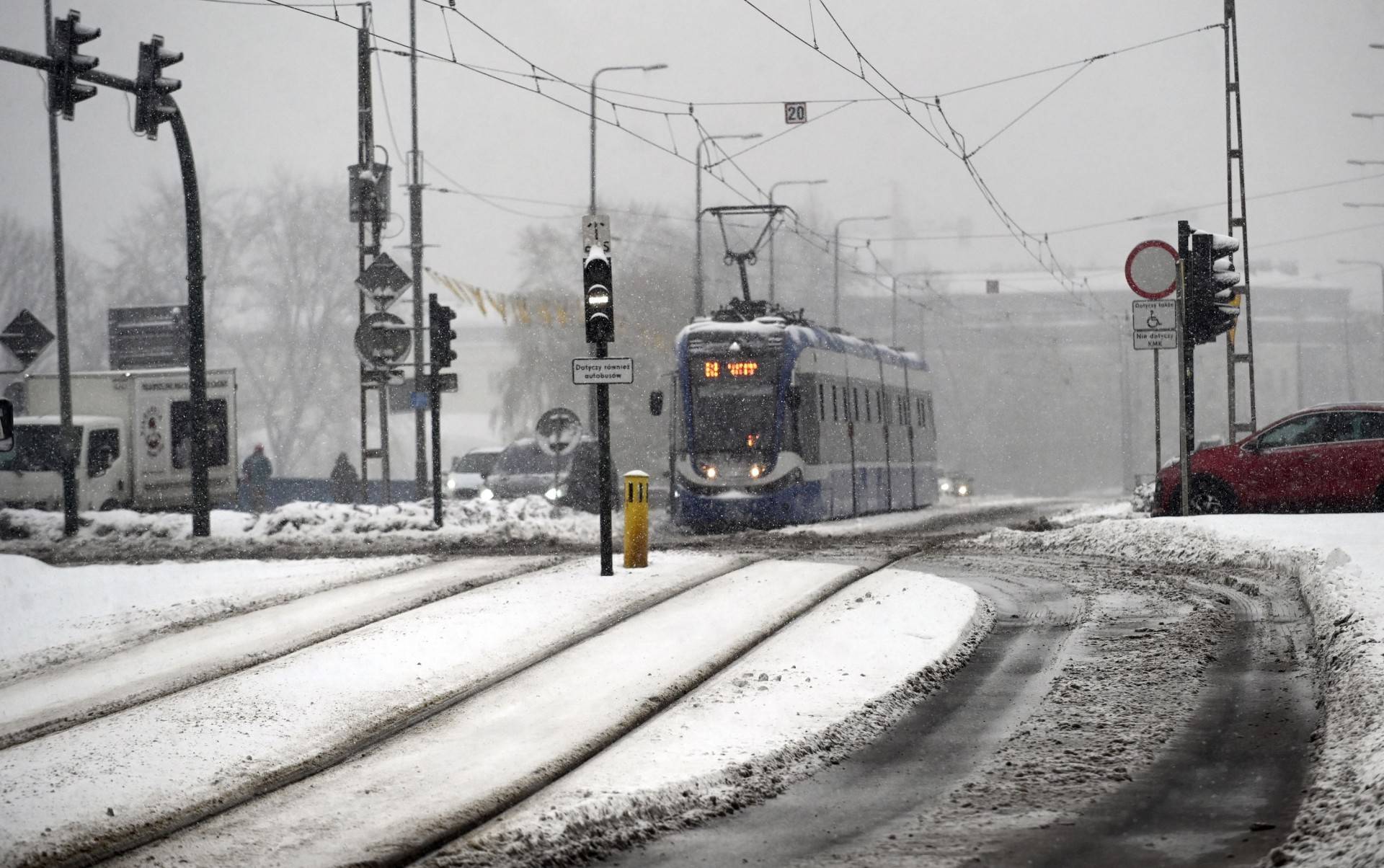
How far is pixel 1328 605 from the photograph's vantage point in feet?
34.1

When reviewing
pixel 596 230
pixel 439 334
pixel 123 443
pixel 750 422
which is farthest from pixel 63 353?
pixel 596 230

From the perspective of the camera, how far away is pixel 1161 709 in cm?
791

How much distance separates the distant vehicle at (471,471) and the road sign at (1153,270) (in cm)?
1958

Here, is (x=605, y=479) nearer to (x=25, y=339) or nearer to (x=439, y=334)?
(x=439, y=334)

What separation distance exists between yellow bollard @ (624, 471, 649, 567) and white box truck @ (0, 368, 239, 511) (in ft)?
50.8

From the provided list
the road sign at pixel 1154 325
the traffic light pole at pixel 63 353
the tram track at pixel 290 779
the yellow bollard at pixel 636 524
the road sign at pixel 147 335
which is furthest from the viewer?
the road sign at pixel 147 335

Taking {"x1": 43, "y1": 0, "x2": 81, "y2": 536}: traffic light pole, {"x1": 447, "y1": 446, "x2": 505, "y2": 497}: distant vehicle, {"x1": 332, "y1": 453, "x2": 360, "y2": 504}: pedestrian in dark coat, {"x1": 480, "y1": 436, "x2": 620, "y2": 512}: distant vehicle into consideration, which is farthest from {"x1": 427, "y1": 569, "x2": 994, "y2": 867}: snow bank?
{"x1": 447, "y1": 446, "x2": 505, "y2": 497}: distant vehicle

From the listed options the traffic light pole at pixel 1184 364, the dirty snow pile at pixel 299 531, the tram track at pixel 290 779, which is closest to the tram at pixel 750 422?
the dirty snow pile at pixel 299 531

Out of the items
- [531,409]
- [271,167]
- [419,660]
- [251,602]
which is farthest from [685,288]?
[419,660]

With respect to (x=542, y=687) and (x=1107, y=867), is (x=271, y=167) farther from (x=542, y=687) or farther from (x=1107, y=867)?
(x=1107, y=867)

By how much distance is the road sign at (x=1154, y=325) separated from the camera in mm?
16219

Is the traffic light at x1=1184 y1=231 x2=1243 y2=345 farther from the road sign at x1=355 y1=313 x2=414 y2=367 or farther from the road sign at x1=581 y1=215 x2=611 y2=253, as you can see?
the road sign at x1=355 y1=313 x2=414 y2=367

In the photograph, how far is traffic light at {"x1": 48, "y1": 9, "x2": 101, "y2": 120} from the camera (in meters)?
17.3

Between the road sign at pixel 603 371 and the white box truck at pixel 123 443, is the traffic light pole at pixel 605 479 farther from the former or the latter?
the white box truck at pixel 123 443
